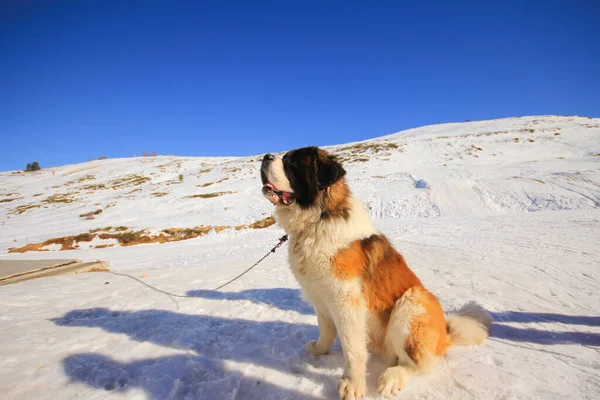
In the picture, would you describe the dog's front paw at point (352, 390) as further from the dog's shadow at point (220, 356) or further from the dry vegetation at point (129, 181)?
the dry vegetation at point (129, 181)

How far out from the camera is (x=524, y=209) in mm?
14055

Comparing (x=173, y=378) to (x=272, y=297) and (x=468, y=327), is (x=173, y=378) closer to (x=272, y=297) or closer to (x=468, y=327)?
(x=272, y=297)

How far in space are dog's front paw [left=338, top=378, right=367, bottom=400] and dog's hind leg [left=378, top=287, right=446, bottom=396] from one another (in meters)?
0.19

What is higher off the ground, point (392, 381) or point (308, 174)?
point (308, 174)

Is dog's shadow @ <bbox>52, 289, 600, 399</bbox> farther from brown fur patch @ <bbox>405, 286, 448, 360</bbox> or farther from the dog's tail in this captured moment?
the dog's tail

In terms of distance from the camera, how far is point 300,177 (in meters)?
2.94

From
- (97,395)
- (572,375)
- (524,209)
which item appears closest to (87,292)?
(97,395)

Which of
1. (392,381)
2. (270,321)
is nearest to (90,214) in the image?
(270,321)

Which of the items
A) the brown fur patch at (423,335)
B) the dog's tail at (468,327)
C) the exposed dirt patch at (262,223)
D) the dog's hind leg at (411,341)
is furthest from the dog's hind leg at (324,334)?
the exposed dirt patch at (262,223)

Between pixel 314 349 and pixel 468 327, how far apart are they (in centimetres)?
180

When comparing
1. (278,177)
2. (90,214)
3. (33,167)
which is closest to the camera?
(278,177)

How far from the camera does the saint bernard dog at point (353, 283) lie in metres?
2.62

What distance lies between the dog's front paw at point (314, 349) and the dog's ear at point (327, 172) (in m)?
1.95

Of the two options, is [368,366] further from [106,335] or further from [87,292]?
[87,292]
